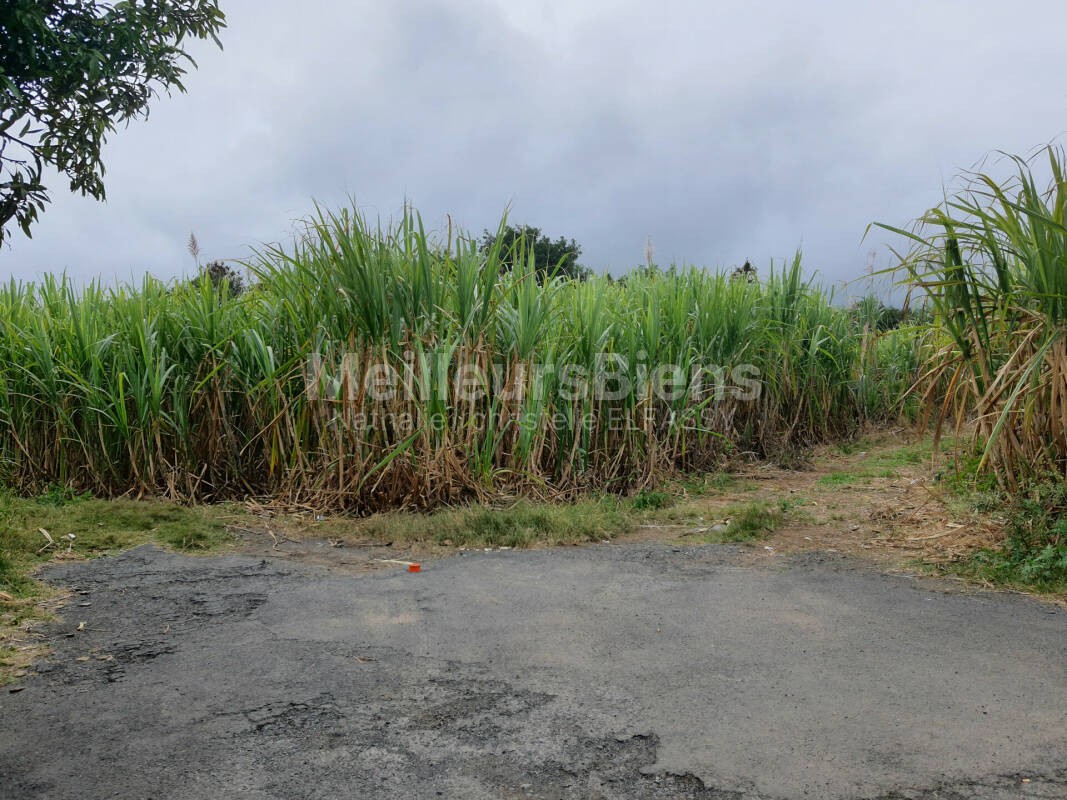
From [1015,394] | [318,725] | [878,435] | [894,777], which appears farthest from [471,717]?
[878,435]

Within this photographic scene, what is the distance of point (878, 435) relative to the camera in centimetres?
907

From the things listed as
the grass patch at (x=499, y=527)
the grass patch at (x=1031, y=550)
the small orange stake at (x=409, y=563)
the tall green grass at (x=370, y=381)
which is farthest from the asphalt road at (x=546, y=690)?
the tall green grass at (x=370, y=381)

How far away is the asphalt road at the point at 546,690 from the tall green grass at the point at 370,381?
4.66 feet

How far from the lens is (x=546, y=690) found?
274cm

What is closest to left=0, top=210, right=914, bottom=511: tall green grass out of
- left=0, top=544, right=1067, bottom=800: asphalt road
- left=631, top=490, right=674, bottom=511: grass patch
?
left=631, top=490, right=674, bottom=511: grass patch

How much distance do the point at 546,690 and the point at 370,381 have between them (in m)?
3.06

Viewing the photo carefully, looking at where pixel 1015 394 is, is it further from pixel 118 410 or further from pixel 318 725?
pixel 118 410

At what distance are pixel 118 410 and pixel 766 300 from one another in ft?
18.9

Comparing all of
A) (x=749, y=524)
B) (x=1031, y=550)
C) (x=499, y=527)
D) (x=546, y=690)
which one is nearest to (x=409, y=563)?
(x=499, y=527)

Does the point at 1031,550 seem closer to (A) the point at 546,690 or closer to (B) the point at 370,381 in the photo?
(A) the point at 546,690

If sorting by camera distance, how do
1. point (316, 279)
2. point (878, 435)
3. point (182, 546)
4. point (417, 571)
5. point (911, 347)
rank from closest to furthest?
point (417, 571)
point (182, 546)
point (316, 279)
point (878, 435)
point (911, 347)

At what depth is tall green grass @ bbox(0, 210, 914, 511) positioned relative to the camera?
544 centimetres

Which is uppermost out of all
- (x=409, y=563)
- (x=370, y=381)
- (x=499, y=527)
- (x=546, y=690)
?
(x=370, y=381)

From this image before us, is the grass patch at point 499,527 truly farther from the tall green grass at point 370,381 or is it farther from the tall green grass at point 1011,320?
the tall green grass at point 1011,320
